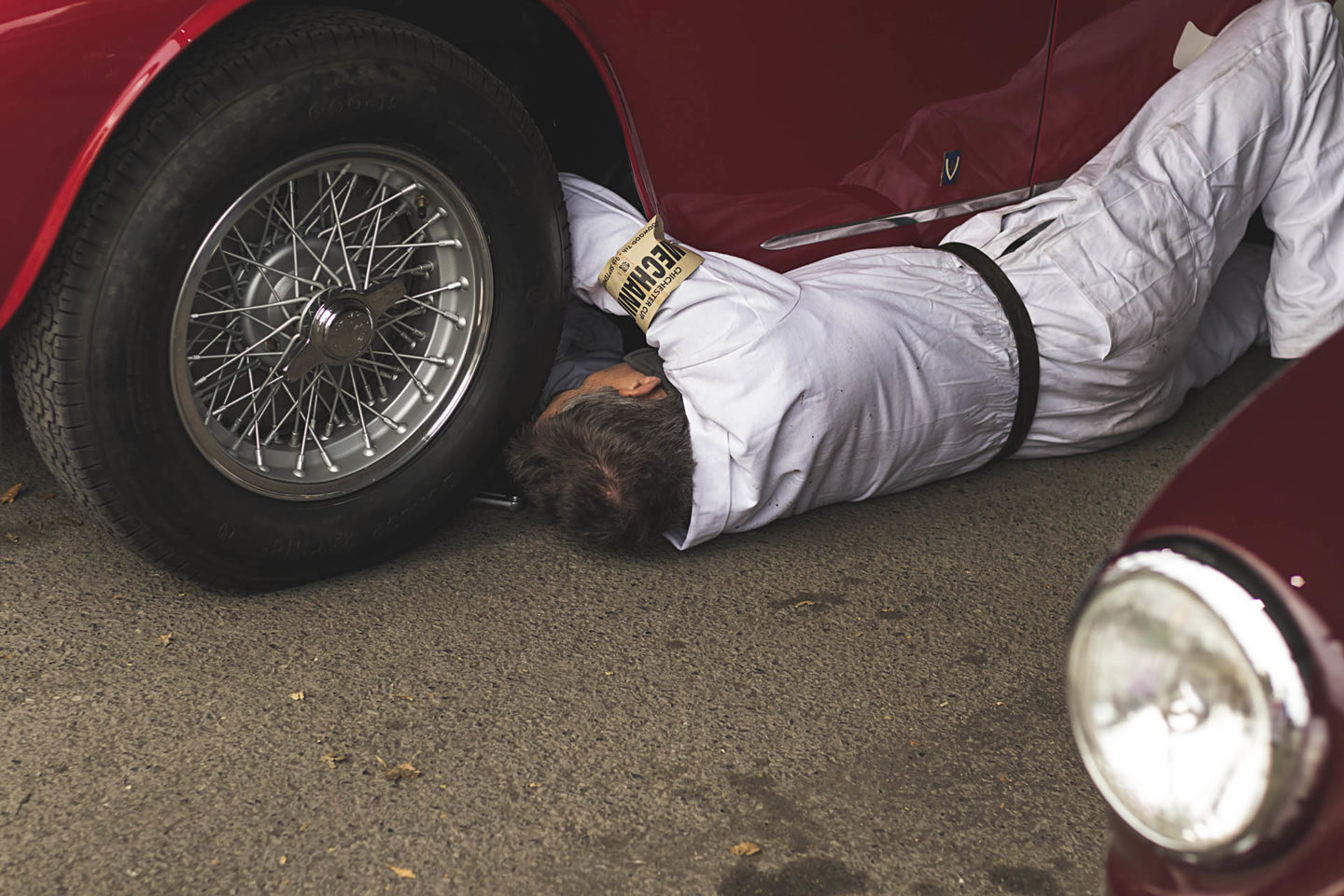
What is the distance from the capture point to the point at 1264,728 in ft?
2.51

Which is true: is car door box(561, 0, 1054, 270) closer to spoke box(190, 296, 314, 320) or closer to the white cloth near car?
the white cloth near car

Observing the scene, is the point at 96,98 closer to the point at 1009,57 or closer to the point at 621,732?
the point at 621,732

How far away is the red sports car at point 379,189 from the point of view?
1.80 m

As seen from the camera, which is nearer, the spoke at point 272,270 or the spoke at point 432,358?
the spoke at point 272,270

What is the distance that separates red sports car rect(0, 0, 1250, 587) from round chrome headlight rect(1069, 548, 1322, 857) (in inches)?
58.8

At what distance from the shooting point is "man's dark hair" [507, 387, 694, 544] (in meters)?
2.21

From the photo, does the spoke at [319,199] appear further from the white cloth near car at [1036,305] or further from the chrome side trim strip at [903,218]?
the chrome side trim strip at [903,218]

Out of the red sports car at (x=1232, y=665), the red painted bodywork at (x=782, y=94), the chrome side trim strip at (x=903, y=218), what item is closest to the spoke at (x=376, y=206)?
the red painted bodywork at (x=782, y=94)

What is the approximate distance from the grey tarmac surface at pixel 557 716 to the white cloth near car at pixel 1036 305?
0.20 m

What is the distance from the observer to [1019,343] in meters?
2.49

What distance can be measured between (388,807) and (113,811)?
14.1 inches

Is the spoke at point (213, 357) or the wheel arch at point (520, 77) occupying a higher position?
the wheel arch at point (520, 77)

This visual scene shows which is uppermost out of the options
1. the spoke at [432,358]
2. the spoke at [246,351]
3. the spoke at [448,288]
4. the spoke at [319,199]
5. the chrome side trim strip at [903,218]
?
the spoke at [319,199]

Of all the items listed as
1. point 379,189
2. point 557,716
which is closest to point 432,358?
point 379,189
